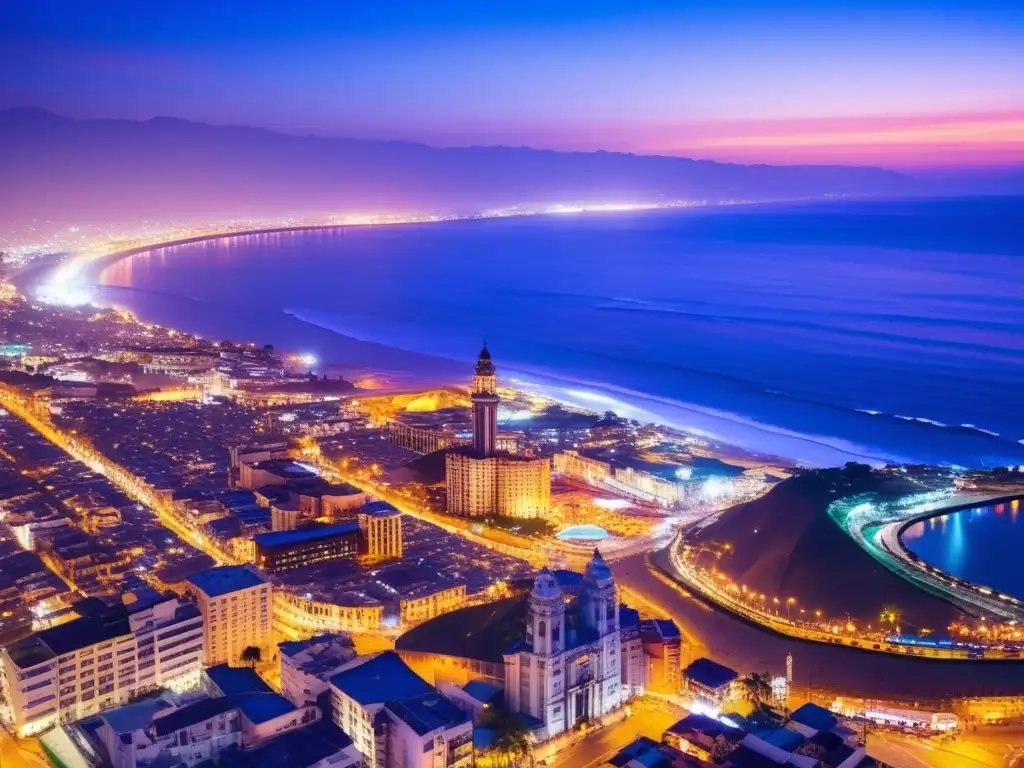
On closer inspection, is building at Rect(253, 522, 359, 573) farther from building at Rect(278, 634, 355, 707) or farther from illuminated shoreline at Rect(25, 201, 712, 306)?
illuminated shoreline at Rect(25, 201, 712, 306)

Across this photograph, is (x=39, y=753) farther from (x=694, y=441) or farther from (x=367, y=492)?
(x=694, y=441)

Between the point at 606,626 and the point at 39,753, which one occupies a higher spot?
the point at 606,626

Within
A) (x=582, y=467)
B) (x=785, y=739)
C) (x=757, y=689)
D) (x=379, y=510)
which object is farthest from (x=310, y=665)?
(x=582, y=467)

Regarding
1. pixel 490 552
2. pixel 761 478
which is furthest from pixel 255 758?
pixel 761 478

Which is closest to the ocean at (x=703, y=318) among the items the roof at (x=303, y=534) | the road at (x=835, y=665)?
the road at (x=835, y=665)

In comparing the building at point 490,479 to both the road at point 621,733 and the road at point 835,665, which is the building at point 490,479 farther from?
the road at point 621,733

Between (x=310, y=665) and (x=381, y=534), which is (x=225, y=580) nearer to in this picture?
(x=310, y=665)

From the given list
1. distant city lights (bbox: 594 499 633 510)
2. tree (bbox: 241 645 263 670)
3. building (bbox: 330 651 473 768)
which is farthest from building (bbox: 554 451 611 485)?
building (bbox: 330 651 473 768)
